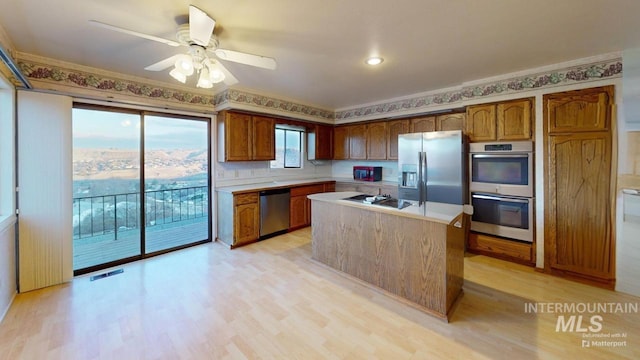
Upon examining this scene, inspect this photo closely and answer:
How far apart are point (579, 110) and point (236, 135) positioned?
14.2ft

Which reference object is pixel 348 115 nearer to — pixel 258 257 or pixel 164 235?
pixel 258 257

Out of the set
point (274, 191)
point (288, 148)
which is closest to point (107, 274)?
point (274, 191)

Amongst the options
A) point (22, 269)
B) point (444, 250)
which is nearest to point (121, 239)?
point (22, 269)

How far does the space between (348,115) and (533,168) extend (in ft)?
10.6

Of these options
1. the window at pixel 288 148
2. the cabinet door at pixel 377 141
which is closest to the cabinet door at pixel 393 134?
the cabinet door at pixel 377 141

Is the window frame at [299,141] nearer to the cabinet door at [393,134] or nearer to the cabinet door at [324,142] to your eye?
the cabinet door at [324,142]

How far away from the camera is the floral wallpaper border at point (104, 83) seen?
2592 mm

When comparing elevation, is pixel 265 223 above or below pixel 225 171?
below

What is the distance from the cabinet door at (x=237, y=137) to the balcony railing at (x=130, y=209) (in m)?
0.78

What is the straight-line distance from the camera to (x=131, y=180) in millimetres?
3402

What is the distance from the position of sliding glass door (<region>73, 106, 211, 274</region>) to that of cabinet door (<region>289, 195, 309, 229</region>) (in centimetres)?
140

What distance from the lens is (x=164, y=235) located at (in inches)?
165

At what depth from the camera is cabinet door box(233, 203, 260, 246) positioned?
380 centimetres

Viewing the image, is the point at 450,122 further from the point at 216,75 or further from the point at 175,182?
the point at 175,182
